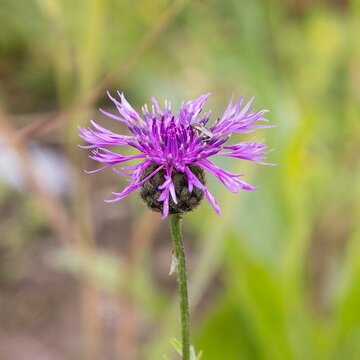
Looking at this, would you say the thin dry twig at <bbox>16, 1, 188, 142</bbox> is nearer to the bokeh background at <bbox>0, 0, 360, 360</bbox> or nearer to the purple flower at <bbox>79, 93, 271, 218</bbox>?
the bokeh background at <bbox>0, 0, 360, 360</bbox>

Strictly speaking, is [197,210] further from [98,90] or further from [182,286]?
[182,286]

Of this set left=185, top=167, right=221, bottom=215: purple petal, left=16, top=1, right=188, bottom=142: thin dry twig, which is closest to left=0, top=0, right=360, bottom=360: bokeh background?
left=16, top=1, right=188, bottom=142: thin dry twig

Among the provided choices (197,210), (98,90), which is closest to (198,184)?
(98,90)

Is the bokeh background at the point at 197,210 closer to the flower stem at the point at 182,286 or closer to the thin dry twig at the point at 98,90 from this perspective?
the thin dry twig at the point at 98,90

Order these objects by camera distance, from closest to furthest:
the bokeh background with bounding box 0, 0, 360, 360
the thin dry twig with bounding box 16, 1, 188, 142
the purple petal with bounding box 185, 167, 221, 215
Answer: the purple petal with bounding box 185, 167, 221, 215 < the thin dry twig with bounding box 16, 1, 188, 142 < the bokeh background with bounding box 0, 0, 360, 360

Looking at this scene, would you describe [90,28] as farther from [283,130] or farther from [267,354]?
[267,354]

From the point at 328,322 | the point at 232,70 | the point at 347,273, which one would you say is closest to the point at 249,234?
the point at 347,273
